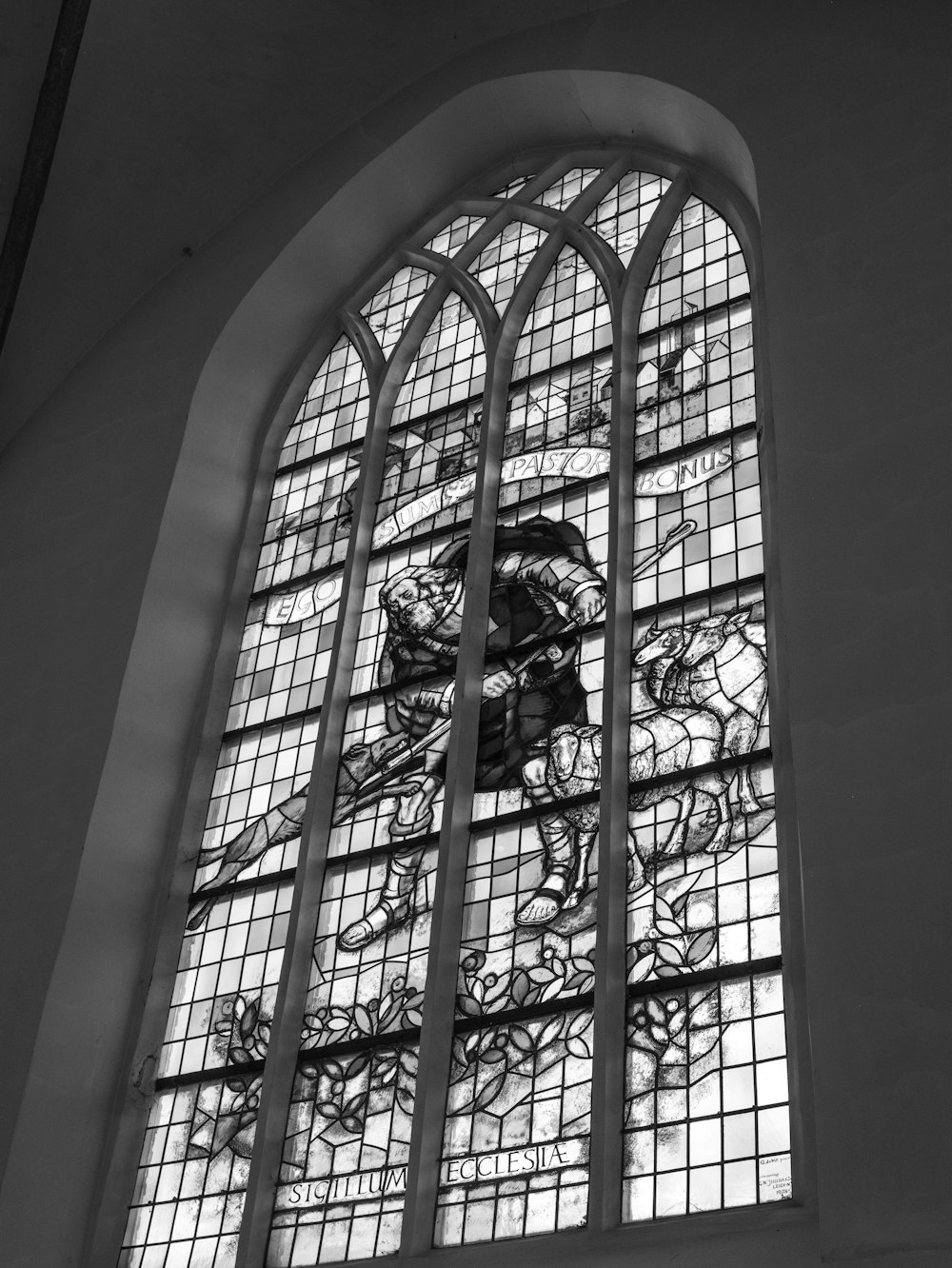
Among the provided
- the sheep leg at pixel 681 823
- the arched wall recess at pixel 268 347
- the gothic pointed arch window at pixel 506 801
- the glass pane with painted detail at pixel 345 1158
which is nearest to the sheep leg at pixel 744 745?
the gothic pointed arch window at pixel 506 801

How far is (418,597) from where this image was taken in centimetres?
639

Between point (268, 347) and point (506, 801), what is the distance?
3.39 m

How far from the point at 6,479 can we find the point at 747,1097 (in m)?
5.30

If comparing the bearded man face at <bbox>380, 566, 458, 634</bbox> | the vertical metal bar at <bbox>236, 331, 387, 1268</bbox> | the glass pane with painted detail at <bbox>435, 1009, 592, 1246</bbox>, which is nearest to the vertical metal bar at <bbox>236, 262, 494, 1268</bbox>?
the vertical metal bar at <bbox>236, 331, 387, 1268</bbox>

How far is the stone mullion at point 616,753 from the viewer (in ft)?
14.5

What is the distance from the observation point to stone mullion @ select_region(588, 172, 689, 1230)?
14.5ft

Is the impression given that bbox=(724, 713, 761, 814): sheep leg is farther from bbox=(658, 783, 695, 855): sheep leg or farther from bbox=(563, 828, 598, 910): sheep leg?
bbox=(563, 828, 598, 910): sheep leg

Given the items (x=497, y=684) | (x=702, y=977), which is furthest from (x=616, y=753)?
(x=702, y=977)

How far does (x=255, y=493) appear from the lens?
7.49 m

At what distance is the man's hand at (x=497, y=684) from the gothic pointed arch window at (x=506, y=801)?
0.07ft

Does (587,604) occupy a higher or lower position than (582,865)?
higher

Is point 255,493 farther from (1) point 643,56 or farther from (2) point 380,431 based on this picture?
(1) point 643,56

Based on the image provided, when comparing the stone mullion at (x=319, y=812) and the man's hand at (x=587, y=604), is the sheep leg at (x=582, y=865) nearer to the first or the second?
the man's hand at (x=587, y=604)

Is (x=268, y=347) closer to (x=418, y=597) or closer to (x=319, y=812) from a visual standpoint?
(x=418, y=597)
